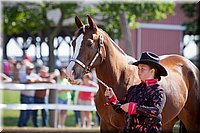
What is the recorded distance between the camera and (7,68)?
1744 centimetres

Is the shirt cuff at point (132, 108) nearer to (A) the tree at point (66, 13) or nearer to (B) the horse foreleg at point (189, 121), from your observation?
(B) the horse foreleg at point (189, 121)

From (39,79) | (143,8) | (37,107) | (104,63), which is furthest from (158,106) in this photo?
(143,8)

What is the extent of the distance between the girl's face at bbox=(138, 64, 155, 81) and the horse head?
2.85ft

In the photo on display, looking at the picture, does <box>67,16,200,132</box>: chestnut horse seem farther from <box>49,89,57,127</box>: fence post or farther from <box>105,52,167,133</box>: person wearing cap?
<box>49,89,57,127</box>: fence post

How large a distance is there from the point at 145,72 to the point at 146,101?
25cm

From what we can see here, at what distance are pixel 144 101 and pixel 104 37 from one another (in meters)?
1.31

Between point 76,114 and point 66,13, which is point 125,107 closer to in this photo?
point 76,114

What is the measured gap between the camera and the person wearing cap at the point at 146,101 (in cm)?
377

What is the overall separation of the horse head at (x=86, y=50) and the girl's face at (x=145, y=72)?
0.87 m

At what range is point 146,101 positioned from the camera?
3812mm

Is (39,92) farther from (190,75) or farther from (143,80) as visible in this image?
(143,80)

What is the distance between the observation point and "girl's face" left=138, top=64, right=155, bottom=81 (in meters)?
3.86

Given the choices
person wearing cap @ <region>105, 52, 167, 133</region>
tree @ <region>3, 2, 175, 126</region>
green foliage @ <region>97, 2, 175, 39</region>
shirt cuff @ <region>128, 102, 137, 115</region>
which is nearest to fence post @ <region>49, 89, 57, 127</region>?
tree @ <region>3, 2, 175, 126</region>

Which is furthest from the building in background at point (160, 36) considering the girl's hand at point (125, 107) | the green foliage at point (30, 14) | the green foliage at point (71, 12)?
the girl's hand at point (125, 107)
